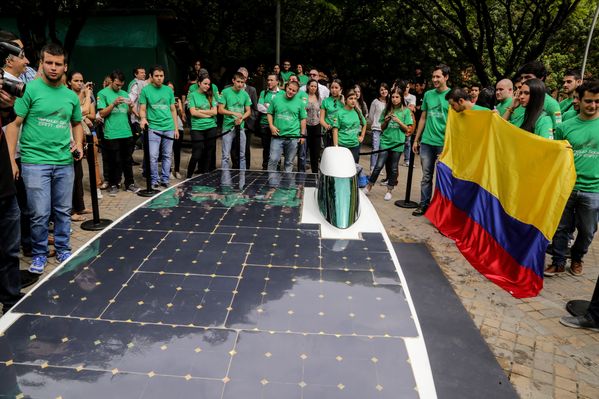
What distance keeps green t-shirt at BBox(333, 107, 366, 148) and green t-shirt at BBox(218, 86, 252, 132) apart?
1959 mm

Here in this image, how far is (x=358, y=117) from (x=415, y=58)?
1143 cm

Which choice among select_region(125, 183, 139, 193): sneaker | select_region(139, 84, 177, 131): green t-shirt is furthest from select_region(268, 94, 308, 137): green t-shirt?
select_region(125, 183, 139, 193): sneaker

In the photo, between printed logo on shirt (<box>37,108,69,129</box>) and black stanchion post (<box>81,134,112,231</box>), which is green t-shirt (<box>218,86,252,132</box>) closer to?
black stanchion post (<box>81,134,112,231</box>)

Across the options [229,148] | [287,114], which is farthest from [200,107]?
[287,114]

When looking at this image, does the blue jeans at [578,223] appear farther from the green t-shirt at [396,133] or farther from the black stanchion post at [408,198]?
the green t-shirt at [396,133]

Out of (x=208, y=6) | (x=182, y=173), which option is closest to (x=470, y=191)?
(x=182, y=173)

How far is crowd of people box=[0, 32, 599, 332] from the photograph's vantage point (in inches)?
164

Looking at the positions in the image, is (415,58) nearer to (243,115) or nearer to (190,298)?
(243,115)

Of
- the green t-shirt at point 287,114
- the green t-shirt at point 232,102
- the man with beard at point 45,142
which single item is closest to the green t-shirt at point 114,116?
the green t-shirt at point 232,102

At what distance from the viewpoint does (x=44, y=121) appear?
425 cm

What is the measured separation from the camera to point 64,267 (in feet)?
10.9

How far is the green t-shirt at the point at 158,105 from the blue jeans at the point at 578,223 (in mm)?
6166

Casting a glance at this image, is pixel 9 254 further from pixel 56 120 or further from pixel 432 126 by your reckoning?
pixel 432 126

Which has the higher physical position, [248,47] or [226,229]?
[248,47]
